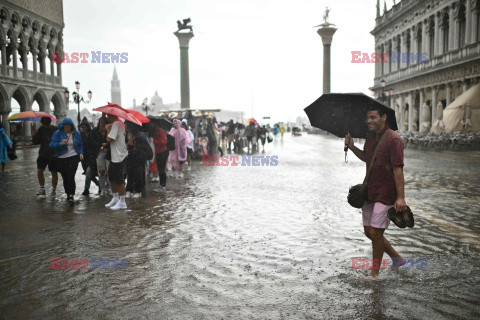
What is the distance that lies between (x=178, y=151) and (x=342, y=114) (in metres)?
8.54

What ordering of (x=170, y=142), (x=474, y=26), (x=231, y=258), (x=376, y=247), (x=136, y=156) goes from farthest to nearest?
(x=474, y=26) → (x=170, y=142) → (x=136, y=156) → (x=231, y=258) → (x=376, y=247)

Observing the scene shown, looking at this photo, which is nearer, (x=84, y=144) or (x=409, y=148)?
(x=84, y=144)

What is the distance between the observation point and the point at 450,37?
107ft

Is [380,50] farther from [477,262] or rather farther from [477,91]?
[477,262]

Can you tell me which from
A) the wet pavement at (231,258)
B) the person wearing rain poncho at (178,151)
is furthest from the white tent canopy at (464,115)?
the person wearing rain poncho at (178,151)

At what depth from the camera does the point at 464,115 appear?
2275 centimetres

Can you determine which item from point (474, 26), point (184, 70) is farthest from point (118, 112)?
point (184, 70)

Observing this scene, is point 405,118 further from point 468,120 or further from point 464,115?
point 468,120

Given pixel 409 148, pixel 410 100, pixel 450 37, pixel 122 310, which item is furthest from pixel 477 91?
pixel 122 310

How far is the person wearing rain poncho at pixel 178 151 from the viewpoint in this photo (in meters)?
12.7

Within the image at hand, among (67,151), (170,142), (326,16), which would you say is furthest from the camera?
(326,16)

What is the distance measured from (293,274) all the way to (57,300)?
2.15m

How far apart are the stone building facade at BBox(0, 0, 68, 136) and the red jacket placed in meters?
25.8

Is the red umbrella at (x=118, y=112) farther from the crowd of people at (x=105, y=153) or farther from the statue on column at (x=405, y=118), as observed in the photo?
the statue on column at (x=405, y=118)
